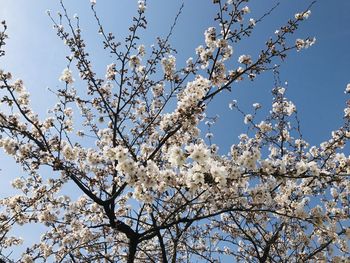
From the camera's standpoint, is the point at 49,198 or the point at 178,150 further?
the point at 49,198

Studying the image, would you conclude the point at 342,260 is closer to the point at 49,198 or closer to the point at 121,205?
the point at 121,205

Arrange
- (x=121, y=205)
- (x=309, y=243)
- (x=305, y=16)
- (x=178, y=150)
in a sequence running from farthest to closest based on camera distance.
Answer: (x=121, y=205) → (x=309, y=243) → (x=305, y=16) → (x=178, y=150)

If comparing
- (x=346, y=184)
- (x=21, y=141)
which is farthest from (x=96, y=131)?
(x=346, y=184)

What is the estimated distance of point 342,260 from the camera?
900 cm

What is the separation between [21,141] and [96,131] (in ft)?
10.7

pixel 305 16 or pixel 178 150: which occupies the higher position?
pixel 305 16

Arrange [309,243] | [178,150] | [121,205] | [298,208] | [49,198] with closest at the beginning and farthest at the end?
[178,150] → [298,208] → [49,198] → [309,243] → [121,205]

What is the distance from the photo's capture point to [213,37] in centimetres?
771

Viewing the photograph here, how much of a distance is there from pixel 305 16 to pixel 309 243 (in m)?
5.63

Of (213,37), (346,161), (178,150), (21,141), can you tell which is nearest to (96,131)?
(21,141)

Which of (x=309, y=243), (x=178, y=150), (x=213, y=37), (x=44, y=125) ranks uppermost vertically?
(x=213, y=37)

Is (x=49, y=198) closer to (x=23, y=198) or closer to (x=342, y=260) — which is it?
(x=23, y=198)

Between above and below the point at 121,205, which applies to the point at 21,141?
below

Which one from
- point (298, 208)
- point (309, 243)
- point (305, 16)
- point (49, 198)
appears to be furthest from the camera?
point (309, 243)
